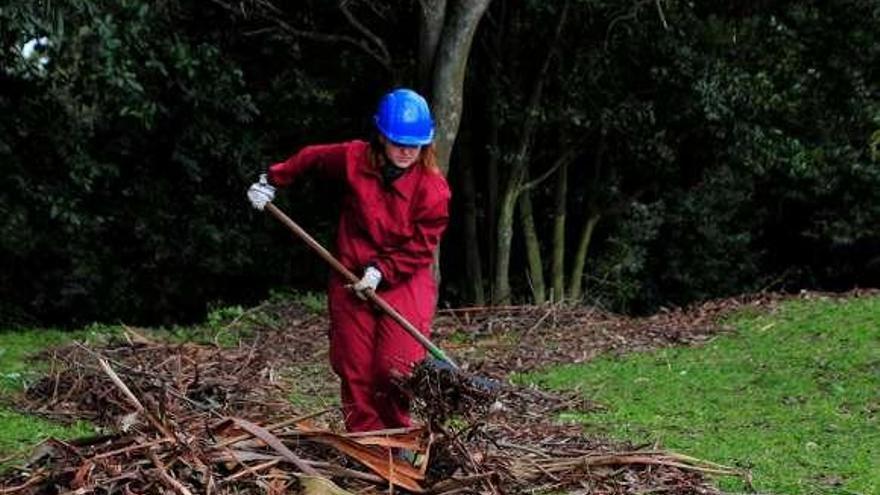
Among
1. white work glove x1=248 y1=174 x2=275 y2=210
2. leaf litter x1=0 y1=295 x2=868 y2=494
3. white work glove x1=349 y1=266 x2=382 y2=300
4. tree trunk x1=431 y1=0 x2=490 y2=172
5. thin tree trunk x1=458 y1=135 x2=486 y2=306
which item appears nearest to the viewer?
leaf litter x1=0 y1=295 x2=868 y2=494

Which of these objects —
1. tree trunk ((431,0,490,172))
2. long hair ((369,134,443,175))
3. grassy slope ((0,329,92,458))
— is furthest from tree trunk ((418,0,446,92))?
long hair ((369,134,443,175))

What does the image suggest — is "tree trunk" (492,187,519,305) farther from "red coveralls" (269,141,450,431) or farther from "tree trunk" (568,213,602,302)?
"red coveralls" (269,141,450,431)

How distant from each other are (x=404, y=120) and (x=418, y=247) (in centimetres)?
69

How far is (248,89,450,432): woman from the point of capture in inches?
249

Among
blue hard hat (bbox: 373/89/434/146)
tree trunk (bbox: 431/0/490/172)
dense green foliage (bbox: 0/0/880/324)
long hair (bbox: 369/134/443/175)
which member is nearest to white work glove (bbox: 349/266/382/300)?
long hair (bbox: 369/134/443/175)

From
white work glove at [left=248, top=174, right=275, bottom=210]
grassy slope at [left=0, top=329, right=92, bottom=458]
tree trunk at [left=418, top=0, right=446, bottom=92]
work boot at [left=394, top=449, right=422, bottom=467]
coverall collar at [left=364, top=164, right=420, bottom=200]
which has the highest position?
tree trunk at [left=418, top=0, right=446, bottom=92]

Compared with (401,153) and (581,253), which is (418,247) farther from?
(581,253)

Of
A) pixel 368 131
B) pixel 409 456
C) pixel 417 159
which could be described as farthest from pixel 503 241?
pixel 409 456

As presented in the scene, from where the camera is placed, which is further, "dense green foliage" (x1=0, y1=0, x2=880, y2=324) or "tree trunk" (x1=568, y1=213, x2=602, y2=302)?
"tree trunk" (x1=568, y1=213, x2=602, y2=302)

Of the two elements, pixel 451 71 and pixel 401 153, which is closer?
pixel 401 153

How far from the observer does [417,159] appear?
254 inches

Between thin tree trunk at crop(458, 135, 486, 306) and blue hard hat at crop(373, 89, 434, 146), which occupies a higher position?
blue hard hat at crop(373, 89, 434, 146)

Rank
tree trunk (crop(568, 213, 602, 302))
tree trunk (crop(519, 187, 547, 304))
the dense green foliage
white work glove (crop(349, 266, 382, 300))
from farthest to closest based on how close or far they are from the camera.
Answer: tree trunk (crop(568, 213, 602, 302))
tree trunk (crop(519, 187, 547, 304))
the dense green foliage
white work glove (crop(349, 266, 382, 300))

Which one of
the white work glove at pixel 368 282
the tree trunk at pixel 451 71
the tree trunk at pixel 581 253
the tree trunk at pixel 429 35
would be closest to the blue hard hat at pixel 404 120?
the white work glove at pixel 368 282
